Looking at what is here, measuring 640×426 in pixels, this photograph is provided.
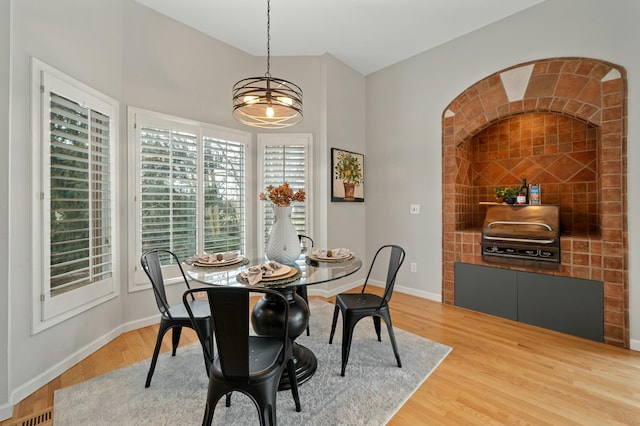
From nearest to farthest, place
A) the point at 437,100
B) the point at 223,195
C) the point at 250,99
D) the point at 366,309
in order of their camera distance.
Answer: the point at 366,309 → the point at 250,99 → the point at 223,195 → the point at 437,100

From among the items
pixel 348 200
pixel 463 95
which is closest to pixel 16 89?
pixel 348 200

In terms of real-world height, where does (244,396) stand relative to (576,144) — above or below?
below

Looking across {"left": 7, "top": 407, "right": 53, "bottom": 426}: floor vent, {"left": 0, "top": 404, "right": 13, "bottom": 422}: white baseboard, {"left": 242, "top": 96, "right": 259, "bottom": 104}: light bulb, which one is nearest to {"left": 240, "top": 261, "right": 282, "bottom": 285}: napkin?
{"left": 242, "top": 96, "right": 259, "bottom": 104}: light bulb

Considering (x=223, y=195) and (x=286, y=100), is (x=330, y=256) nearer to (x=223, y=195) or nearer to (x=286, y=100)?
(x=286, y=100)

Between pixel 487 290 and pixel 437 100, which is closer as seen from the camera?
pixel 487 290

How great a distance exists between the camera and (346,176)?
13.6ft

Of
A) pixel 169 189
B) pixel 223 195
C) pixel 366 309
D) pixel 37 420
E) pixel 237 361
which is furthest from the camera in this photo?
pixel 223 195

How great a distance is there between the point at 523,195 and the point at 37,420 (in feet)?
14.6

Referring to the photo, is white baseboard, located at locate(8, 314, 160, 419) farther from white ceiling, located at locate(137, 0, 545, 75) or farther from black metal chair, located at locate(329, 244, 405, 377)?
white ceiling, located at locate(137, 0, 545, 75)

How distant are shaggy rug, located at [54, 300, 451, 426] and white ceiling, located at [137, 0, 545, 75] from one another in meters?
3.18

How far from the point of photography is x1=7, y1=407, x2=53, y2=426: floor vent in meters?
1.66

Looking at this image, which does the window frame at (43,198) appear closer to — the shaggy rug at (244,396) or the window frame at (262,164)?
the shaggy rug at (244,396)

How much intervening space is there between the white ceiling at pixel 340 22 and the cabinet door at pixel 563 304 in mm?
2656

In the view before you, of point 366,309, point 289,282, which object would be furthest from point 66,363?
point 366,309
